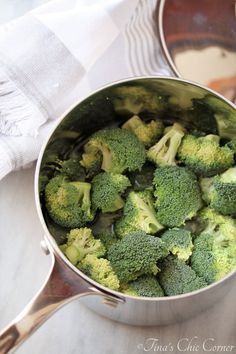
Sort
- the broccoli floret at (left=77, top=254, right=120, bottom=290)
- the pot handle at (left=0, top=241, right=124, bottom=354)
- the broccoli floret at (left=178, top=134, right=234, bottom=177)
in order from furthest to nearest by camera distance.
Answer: the broccoli floret at (left=178, top=134, right=234, bottom=177) < the broccoli floret at (left=77, top=254, right=120, bottom=290) < the pot handle at (left=0, top=241, right=124, bottom=354)

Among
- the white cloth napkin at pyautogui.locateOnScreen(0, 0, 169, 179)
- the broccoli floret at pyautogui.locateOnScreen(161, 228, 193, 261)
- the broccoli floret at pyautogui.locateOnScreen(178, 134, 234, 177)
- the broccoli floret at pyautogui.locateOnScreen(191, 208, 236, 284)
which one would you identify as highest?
the white cloth napkin at pyautogui.locateOnScreen(0, 0, 169, 179)

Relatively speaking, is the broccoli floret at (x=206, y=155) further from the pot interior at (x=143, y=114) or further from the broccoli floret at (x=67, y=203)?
the broccoli floret at (x=67, y=203)

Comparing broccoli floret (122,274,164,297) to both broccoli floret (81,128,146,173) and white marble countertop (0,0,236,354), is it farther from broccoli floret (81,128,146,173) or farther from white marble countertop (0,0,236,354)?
broccoli floret (81,128,146,173)

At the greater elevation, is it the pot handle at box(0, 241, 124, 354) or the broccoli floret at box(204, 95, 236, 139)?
the pot handle at box(0, 241, 124, 354)

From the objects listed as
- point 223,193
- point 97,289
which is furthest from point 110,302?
point 223,193

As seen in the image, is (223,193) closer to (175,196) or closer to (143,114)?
(175,196)

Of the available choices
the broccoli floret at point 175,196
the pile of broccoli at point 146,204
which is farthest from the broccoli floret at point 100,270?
the broccoli floret at point 175,196

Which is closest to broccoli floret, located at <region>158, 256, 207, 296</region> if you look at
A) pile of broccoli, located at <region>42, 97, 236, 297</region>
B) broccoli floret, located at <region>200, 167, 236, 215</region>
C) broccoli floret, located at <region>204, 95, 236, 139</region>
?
pile of broccoli, located at <region>42, 97, 236, 297</region>

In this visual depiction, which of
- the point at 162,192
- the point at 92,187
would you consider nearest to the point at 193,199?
the point at 162,192
